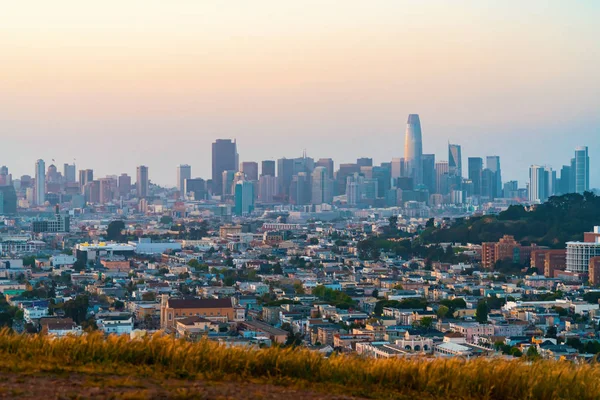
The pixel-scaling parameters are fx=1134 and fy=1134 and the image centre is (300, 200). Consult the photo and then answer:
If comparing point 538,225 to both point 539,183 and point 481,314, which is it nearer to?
point 481,314

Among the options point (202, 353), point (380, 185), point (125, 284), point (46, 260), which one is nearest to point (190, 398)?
point (202, 353)

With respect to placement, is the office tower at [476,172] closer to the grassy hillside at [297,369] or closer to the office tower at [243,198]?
the office tower at [243,198]

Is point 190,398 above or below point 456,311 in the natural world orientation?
→ above

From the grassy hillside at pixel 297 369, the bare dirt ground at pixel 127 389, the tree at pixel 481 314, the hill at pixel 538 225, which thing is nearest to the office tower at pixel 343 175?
the hill at pixel 538 225

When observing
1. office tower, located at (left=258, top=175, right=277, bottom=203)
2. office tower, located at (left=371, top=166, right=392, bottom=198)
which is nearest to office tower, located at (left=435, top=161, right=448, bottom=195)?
office tower, located at (left=371, top=166, right=392, bottom=198)

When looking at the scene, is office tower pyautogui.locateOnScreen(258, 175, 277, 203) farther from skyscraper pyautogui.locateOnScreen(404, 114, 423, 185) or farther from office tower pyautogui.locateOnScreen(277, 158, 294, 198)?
skyscraper pyautogui.locateOnScreen(404, 114, 423, 185)

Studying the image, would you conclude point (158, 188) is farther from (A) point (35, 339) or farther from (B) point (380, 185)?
(A) point (35, 339)

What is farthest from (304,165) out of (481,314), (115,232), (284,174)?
(481,314)
